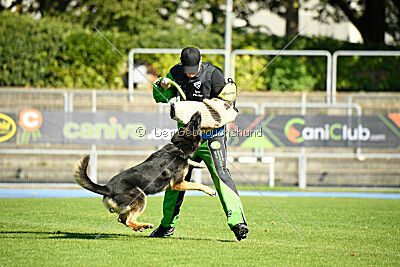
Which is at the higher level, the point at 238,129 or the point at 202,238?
the point at 238,129

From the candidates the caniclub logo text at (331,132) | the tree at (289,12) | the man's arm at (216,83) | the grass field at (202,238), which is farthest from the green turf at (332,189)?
the man's arm at (216,83)

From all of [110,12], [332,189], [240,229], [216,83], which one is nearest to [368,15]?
[332,189]

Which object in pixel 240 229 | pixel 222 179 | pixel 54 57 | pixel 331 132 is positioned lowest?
pixel 240 229

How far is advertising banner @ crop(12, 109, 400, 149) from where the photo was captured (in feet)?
50.1

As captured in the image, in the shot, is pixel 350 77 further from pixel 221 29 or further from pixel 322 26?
pixel 221 29

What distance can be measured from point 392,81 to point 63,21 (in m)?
11.4

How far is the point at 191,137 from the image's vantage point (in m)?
7.27

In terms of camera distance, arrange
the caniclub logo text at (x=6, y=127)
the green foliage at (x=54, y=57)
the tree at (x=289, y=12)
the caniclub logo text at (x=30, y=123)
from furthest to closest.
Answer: the tree at (x=289, y=12) → the green foliage at (x=54, y=57) → the caniclub logo text at (x=30, y=123) → the caniclub logo text at (x=6, y=127)

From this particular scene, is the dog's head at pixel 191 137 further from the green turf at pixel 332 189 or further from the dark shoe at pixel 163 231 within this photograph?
the green turf at pixel 332 189

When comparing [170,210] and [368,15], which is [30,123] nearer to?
[170,210]

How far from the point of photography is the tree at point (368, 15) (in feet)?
73.3

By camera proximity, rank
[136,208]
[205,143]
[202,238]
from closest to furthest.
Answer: [136,208], [205,143], [202,238]

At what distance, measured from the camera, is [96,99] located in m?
16.6

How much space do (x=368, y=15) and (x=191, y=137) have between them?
17.0 meters
